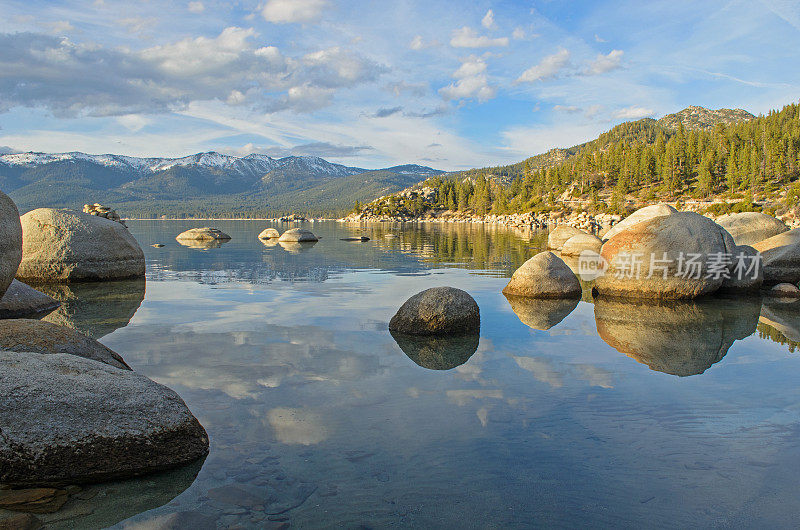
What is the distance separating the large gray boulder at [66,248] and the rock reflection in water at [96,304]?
518 millimetres

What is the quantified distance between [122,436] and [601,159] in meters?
139

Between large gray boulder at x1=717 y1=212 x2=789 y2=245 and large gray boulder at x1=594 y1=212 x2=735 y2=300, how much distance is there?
29.6 ft

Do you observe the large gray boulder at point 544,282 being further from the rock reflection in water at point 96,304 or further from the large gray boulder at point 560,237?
the large gray boulder at point 560,237

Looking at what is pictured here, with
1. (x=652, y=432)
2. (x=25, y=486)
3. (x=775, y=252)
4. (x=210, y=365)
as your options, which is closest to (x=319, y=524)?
(x=25, y=486)

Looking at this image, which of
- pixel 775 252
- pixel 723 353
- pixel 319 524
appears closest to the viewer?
pixel 319 524

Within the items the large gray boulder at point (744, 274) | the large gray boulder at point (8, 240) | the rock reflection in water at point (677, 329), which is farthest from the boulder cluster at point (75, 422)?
the large gray boulder at point (744, 274)

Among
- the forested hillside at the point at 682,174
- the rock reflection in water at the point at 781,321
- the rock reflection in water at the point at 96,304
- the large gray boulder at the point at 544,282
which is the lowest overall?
the rock reflection in water at the point at 96,304

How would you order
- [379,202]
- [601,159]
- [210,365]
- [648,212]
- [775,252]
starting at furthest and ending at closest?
[379,202] < [601,159] < [648,212] < [775,252] < [210,365]

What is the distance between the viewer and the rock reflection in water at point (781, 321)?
1221cm

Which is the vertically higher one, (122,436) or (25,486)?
(122,436)

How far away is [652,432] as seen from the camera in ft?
22.5

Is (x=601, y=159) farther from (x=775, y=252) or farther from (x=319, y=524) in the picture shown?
(x=319, y=524)

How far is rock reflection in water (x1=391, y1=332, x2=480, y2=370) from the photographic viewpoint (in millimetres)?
10023

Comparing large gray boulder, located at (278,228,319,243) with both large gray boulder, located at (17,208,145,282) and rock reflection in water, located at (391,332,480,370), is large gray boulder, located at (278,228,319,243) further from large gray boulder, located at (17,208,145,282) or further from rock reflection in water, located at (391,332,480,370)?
rock reflection in water, located at (391,332,480,370)
